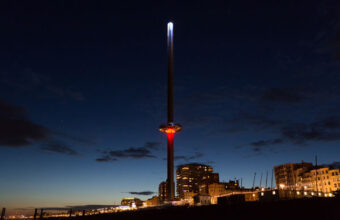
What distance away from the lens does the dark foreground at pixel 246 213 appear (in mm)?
37938

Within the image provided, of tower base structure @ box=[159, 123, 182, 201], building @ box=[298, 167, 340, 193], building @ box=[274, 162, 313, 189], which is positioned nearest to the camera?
tower base structure @ box=[159, 123, 182, 201]

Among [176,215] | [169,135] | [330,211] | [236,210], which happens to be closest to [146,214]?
[176,215]

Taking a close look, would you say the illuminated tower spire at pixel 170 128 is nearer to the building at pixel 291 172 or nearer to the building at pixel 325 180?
the building at pixel 325 180

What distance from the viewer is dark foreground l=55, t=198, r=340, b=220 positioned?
3794cm

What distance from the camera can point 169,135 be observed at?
115062 millimetres

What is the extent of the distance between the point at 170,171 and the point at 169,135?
14432mm

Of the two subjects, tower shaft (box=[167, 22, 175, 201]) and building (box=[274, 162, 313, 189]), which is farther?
building (box=[274, 162, 313, 189])

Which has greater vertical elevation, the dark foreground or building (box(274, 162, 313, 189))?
building (box(274, 162, 313, 189))

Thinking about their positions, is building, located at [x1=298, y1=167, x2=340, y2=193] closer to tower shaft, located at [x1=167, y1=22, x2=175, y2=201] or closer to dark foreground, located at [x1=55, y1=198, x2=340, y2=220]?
tower shaft, located at [x1=167, y1=22, x2=175, y2=201]

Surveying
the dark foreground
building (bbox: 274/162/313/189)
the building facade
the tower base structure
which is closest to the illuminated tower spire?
the tower base structure

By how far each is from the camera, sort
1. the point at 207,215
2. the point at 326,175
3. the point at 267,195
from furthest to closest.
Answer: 1. the point at 326,175
2. the point at 267,195
3. the point at 207,215

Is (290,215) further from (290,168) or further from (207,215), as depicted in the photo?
(290,168)

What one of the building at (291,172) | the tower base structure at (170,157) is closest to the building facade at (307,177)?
the building at (291,172)

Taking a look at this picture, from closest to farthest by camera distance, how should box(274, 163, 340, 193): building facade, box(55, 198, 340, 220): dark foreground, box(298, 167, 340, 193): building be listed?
box(55, 198, 340, 220): dark foreground, box(298, 167, 340, 193): building, box(274, 163, 340, 193): building facade
